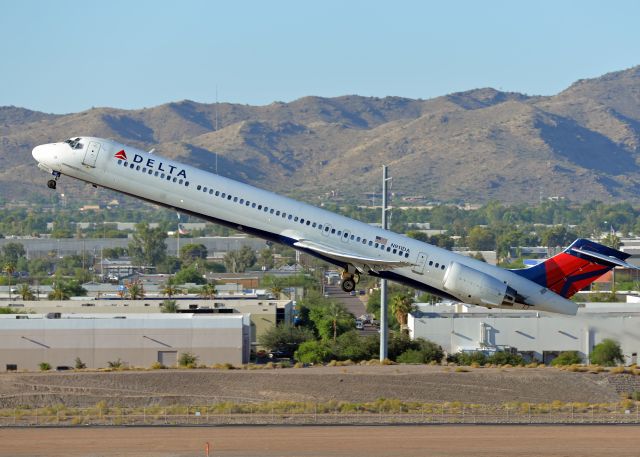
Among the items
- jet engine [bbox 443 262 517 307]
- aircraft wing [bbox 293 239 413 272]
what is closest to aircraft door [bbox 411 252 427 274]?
aircraft wing [bbox 293 239 413 272]

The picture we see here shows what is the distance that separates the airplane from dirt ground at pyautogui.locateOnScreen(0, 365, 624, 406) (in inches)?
402

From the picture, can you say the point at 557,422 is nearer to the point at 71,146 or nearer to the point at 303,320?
the point at 71,146

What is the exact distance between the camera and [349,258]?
223ft

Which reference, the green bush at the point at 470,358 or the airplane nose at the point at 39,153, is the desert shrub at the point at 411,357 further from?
the airplane nose at the point at 39,153

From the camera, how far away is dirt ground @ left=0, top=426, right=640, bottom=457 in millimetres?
59344

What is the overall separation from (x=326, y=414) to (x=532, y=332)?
38.7m

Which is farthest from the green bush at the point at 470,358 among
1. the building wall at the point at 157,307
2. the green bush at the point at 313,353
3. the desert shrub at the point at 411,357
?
the building wall at the point at 157,307

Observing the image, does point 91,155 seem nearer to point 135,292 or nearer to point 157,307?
point 157,307

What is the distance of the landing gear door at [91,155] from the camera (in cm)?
6850

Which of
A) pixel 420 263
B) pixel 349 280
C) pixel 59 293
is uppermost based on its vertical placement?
pixel 59 293

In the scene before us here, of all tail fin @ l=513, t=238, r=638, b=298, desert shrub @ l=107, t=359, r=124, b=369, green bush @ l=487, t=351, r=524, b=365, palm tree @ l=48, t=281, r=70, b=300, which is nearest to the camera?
tail fin @ l=513, t=238, r=638, b=298

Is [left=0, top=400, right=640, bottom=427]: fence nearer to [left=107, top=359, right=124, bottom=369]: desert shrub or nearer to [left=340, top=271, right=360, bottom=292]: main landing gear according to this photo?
[left=340, top=271, right=360, bottom=292]: main landing gear

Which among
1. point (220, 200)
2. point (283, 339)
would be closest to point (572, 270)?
point (220, 200)

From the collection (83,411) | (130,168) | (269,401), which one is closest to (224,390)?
(269,401)
